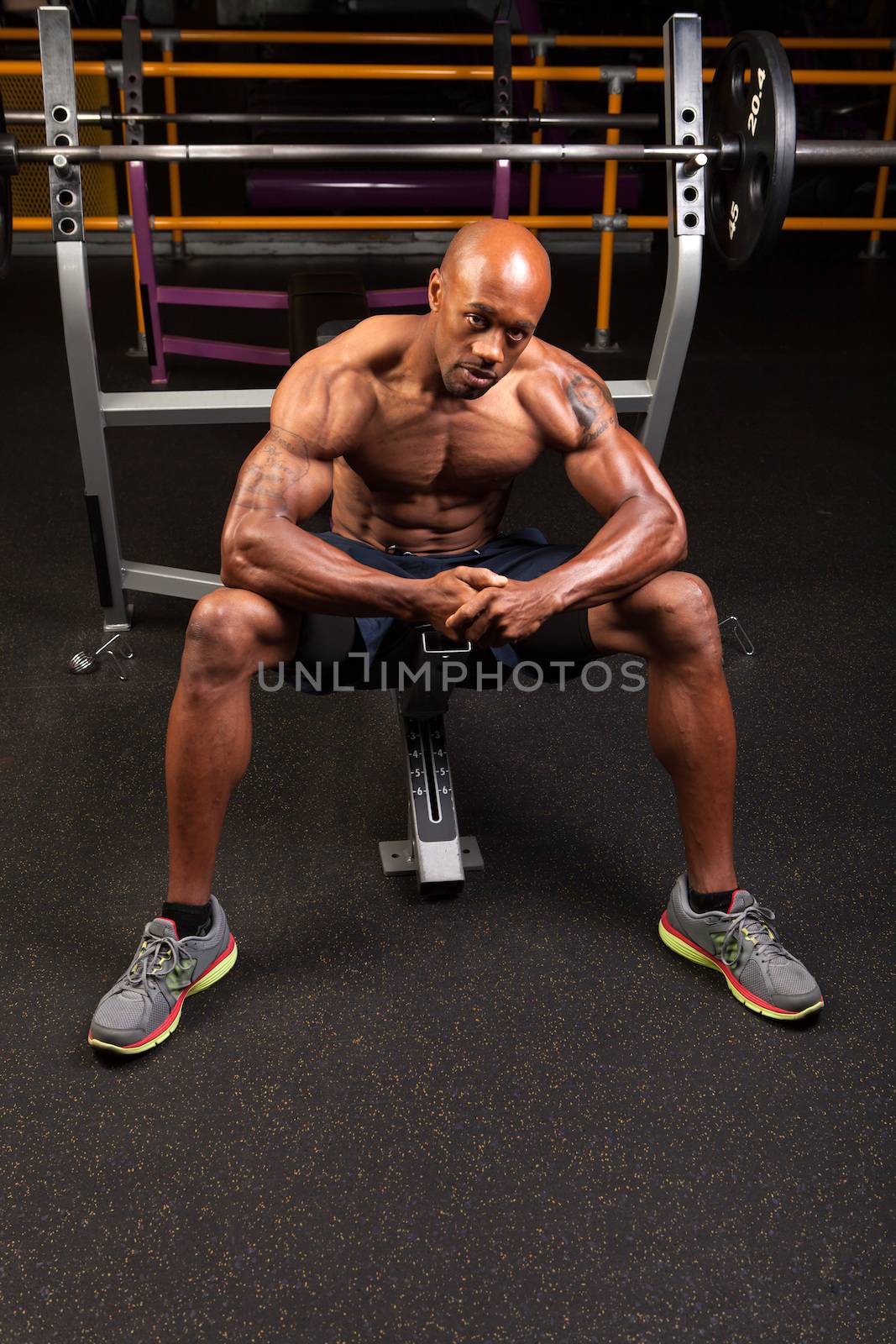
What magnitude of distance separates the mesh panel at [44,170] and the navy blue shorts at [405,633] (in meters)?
4.35

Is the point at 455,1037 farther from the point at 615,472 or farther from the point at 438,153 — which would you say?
the point at 438,153

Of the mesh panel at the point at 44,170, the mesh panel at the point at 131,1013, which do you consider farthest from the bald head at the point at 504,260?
the mesh panel at the point at 44,170

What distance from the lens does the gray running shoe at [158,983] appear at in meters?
1.54

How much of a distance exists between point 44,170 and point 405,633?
475 cm

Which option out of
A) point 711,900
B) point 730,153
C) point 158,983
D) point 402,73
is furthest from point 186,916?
point 402,73

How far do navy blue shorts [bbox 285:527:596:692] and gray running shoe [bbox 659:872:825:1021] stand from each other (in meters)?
0.39

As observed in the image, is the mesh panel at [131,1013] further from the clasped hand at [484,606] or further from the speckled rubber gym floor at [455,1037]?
the clasped hand at [484,606]

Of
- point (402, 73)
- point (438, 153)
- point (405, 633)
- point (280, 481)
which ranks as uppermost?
point (402, 73)

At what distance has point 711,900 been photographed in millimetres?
1720

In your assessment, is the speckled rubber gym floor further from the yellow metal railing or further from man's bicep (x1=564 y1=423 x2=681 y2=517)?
the yellow metal railing

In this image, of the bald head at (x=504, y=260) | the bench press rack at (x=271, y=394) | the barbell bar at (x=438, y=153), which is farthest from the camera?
the barbell bar at (x=438, y=153)

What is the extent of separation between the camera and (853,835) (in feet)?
6.68

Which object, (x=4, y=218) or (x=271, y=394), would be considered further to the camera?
(x=271, y=394)

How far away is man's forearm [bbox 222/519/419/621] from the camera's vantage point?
157 cm
